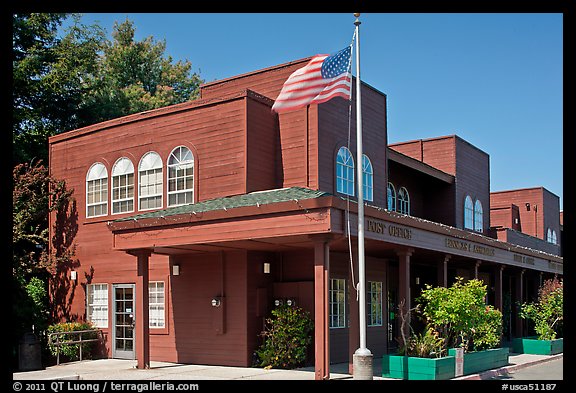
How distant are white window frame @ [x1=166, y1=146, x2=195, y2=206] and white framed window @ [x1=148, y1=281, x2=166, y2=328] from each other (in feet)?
7.98

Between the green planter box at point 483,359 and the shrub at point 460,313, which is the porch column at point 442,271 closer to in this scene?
the shrub at point 460,313

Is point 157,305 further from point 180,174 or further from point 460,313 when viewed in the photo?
point 460,313

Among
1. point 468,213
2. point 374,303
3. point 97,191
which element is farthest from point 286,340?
point 468,213

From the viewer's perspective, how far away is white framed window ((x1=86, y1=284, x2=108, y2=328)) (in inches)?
846

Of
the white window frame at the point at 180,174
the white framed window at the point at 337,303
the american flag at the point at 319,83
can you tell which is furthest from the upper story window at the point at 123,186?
the american flag at the point at 319,83

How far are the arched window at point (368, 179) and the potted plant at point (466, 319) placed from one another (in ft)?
15.8

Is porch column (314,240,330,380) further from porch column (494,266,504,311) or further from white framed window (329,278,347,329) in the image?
porch column (494,266,504,311)

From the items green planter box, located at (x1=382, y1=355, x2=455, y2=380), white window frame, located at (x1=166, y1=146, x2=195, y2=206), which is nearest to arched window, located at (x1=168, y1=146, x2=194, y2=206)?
white window frame, located at (x1=166, y1=146, x2=195, y2=206)

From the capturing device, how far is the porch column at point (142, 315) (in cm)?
1764

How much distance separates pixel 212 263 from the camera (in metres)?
18.6

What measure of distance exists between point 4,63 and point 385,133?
12277 millimetres

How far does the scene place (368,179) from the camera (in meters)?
21.8
